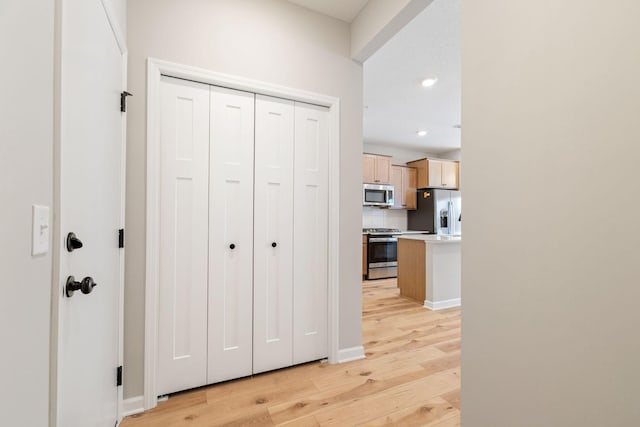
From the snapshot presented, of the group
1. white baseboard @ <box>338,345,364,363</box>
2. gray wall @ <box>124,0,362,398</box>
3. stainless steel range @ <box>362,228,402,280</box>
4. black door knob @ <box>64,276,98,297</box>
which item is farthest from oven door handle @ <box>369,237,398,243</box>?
black door knob @ <box>64,276,98,297</box>

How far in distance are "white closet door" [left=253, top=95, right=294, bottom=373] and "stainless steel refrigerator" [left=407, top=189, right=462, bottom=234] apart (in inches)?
178

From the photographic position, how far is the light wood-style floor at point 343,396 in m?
1.52

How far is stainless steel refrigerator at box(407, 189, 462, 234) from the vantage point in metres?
5.73

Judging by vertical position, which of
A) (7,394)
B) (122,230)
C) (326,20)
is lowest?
(7,394)

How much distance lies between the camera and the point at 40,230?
0.69 meters

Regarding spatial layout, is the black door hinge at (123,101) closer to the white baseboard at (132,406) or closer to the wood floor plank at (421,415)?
the white baseboard at (132,406)

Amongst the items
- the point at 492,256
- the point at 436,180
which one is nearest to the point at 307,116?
the point at 492,256

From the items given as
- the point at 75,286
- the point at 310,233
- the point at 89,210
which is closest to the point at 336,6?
the point at 310,233

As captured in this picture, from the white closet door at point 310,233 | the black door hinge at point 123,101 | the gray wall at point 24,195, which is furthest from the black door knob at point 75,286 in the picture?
the white closet door at point 310,233

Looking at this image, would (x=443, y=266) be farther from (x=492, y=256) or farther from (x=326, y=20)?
(x=326, y=20)

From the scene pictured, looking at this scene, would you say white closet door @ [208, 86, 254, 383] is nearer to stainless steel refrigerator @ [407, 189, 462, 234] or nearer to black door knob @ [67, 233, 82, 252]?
black door knob @ [67, 233, 82, 252]

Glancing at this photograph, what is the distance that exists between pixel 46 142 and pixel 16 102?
0.16 meters

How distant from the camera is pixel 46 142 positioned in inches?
28.6

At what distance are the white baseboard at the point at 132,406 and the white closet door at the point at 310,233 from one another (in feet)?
3.20
